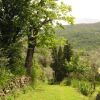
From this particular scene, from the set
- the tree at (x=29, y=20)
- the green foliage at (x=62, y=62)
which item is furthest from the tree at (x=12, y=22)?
the green foliage at (x=62, y=62)

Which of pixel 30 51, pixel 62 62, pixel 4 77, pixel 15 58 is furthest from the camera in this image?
pixel 62 62

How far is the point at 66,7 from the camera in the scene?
2991 centimetres

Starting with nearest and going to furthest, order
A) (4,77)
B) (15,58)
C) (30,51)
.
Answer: (4,77), (15,58), (30,51)

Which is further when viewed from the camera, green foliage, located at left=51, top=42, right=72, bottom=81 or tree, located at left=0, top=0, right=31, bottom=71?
green foliage, located at left=51, top=42, right=72, bottom=81

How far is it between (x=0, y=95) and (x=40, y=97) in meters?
5.09

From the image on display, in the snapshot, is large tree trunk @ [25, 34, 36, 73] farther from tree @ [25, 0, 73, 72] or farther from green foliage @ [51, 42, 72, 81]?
green foliage @ [51, 42, 72, 81]

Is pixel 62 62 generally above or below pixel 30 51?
below

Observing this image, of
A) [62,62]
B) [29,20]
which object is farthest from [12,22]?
[62,62]

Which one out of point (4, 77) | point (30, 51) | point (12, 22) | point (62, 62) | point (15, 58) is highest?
point (12, 22)

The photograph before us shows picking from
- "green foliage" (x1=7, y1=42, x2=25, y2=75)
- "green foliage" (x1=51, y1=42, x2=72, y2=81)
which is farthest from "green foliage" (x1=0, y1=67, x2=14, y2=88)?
"green foliage" (x1=51, y1=42, x2=72, y2=81)

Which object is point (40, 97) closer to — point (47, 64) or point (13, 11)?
point (13, 11)

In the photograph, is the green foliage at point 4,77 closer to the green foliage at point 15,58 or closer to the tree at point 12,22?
the green foliage at point 15,58

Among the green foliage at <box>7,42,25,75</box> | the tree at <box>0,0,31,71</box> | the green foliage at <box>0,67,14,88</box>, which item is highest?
the tree at <box>0,0,31,71</box>

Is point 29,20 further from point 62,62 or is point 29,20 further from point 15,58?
point 62,62
